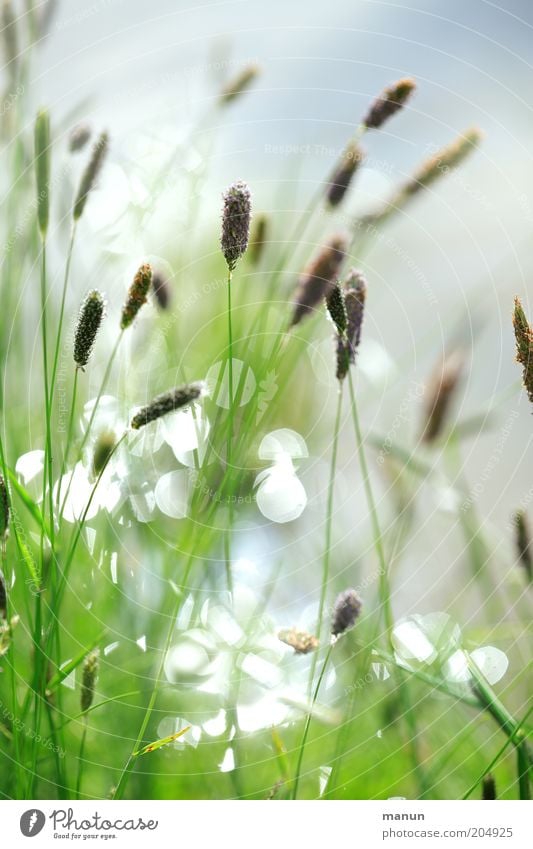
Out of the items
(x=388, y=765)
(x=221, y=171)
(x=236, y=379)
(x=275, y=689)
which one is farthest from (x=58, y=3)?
(x=388, y=765)

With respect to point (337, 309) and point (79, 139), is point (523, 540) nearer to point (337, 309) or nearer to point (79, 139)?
point (337, 309)

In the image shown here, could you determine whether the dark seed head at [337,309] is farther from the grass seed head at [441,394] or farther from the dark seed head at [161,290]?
the dark seed head at [161,290]

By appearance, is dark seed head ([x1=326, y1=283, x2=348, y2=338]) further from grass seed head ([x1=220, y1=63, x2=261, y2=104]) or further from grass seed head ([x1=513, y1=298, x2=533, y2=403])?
grass seed head ([x1=220, y1=63, x2=261, y2=104])

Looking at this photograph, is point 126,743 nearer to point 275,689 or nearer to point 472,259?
point 275,689

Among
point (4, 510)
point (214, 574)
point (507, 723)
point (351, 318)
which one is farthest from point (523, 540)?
point (4, 510)

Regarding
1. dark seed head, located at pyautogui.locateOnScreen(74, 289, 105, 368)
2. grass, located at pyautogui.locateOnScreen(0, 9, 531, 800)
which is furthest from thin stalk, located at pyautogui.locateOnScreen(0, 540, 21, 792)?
dark seed head, located at pyautogui.locateOnScreen(74, 289, 105, 368)

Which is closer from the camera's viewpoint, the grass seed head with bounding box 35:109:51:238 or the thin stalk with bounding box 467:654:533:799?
the thin stalk with bounding box 467:654:533:799
